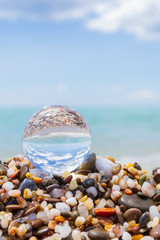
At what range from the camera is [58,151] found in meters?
5.31

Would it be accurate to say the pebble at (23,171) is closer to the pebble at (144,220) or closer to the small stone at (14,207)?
the small stone at (14,207)

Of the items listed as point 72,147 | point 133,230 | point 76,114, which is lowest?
point 133,230

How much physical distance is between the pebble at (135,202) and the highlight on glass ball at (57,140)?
3.21ft

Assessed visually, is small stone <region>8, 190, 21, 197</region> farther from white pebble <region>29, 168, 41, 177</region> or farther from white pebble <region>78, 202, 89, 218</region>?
white pebble <region>78, 202, 89, 218</region>

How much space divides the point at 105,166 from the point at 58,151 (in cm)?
82

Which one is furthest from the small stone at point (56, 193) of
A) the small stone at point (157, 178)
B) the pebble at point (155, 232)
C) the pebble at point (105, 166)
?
the small stone at point (157, 178)

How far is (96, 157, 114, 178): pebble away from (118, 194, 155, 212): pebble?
0.65 metres

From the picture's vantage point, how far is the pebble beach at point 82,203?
4.33 m

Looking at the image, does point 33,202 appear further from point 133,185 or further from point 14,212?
point 133,185

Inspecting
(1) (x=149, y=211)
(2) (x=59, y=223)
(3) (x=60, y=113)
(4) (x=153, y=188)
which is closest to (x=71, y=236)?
(2) (x=59, y=223)

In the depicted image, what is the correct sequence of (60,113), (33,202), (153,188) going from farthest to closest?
(60,113) → (153,188) → (33,202)

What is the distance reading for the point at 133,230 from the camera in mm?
4367

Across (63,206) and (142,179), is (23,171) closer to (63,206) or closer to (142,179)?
(63,206)

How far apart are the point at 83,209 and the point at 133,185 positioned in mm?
942
